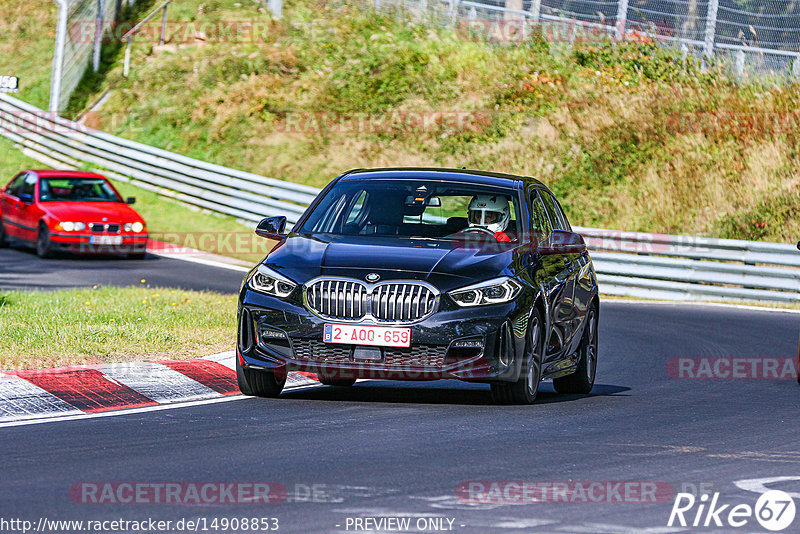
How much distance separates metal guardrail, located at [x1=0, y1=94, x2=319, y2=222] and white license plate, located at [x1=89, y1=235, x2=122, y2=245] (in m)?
3.83

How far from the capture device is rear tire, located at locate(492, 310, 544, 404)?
968 cm

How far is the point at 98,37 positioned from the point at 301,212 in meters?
15.0

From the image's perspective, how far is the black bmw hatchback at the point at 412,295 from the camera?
9.28 meters

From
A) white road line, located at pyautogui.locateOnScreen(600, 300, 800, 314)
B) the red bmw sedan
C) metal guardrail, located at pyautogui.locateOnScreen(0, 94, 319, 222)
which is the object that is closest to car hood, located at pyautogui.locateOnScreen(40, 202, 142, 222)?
the red bmw sedan

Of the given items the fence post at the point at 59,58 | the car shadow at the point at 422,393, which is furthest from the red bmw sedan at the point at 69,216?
the car shadow at the point at 422,393

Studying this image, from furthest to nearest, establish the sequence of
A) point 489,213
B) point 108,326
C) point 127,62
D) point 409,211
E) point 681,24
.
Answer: point 127,62 < point 681,24 < point 108,326 < point 489,213 < point 409,211

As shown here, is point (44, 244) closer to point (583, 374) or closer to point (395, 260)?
point (583, 374)

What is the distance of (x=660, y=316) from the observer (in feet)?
62.6

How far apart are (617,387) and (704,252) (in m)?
11.3

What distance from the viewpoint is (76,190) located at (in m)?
25.2

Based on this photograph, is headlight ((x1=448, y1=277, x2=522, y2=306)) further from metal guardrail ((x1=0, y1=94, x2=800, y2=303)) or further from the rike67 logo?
metal guardrail ((x1=0, y1=94, x2=800, y2=303))

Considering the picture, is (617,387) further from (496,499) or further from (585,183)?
(585,183)

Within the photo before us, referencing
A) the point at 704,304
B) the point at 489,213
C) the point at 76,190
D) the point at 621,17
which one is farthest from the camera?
the point at 621,17

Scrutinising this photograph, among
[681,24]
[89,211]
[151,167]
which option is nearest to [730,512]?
[89,211]
